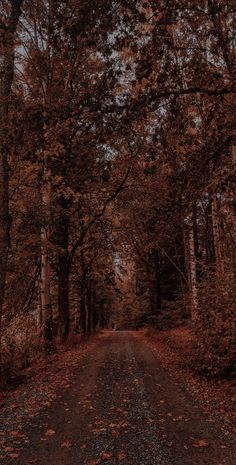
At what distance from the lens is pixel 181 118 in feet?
30.8

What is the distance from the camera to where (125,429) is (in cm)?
713

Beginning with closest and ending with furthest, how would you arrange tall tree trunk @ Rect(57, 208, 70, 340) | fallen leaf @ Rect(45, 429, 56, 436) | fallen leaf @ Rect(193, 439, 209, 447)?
fallen leaf @ Rect(193, 439, 209, 447)
fallen leaf @ Rect(45, 429, 56, 436)
tall tree trunk @ Rect(57, 208, 70, 340)

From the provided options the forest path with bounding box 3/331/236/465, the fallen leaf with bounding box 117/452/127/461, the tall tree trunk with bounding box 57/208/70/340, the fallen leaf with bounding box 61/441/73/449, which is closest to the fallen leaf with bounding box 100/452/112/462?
the forest path with bounding box 3/331/236/465

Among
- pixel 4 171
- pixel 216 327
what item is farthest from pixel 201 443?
pixel 4 171

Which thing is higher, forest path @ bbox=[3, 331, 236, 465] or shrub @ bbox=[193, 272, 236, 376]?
shrub @ bbox=[193, 272, 236, 376]

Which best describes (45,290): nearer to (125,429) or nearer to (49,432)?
(49,432)

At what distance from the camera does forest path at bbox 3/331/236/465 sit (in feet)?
19.3

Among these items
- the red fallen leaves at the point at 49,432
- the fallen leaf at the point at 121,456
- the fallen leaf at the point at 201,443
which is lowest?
the fallen leaf at the point at 201,443

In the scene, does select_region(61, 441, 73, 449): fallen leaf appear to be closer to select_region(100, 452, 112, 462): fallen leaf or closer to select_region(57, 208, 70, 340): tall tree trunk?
select_region(100, 452, 112, 462): fallen leaf

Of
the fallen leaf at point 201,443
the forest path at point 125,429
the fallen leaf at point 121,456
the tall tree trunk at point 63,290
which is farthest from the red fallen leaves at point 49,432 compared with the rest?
the tall tree trunk at point 63,290

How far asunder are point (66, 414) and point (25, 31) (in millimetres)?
14747

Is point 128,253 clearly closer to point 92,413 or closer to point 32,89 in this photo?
point 32,89

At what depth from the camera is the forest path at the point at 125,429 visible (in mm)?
5879

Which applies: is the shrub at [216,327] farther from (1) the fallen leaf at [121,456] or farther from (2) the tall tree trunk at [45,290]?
(2) the tall tree trunk at [45,290]
